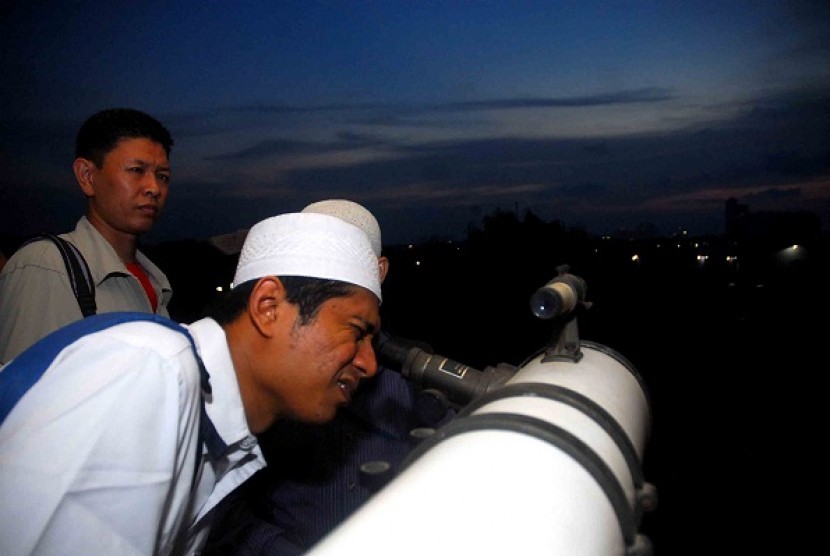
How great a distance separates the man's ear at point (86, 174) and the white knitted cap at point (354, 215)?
1.06m

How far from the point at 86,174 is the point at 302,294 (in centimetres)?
178

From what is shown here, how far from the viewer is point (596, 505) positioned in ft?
3.93

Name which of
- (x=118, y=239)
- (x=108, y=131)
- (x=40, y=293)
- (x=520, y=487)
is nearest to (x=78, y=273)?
(x=40, y=293)

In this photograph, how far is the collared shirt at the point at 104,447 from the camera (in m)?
0.94

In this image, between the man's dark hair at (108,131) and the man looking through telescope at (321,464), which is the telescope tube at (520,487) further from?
the man's dark hair at (108,131)

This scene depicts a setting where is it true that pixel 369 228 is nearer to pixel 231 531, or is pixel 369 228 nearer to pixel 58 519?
pixel 231 531

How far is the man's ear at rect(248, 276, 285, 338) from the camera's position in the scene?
1501mm

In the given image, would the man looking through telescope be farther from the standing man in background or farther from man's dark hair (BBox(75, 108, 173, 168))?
man's dark hair (BBox(75, 108, 173, 168))

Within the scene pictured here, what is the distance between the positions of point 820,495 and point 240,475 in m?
6.37

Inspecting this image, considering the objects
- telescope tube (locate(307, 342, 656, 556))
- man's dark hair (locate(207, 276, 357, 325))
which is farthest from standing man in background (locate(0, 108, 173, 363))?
telescope tube (locate(307, 342, 656, 556))

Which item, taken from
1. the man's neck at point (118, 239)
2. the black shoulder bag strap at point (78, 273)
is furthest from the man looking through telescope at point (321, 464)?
the man's neck at point (118, 239)

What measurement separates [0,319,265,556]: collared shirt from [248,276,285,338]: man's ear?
0.30 meters

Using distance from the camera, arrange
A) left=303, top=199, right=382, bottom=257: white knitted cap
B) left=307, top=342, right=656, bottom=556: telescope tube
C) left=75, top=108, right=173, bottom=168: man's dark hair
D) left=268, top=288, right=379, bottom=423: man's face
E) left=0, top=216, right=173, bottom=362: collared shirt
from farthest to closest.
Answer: left=303, top=199, right=382, bottom=257: white knitted cap
left=75, top=108, right=173, bottom=168: man's dark hair
left=0, top=216, right=173, bottom=362: collared shirt
left=268, top=288, right=379, bottom=423: man's face
left=307, top=342, right=656, bottom=556: telescope tube

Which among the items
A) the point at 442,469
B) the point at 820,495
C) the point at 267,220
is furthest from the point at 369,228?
the point at 820,495
